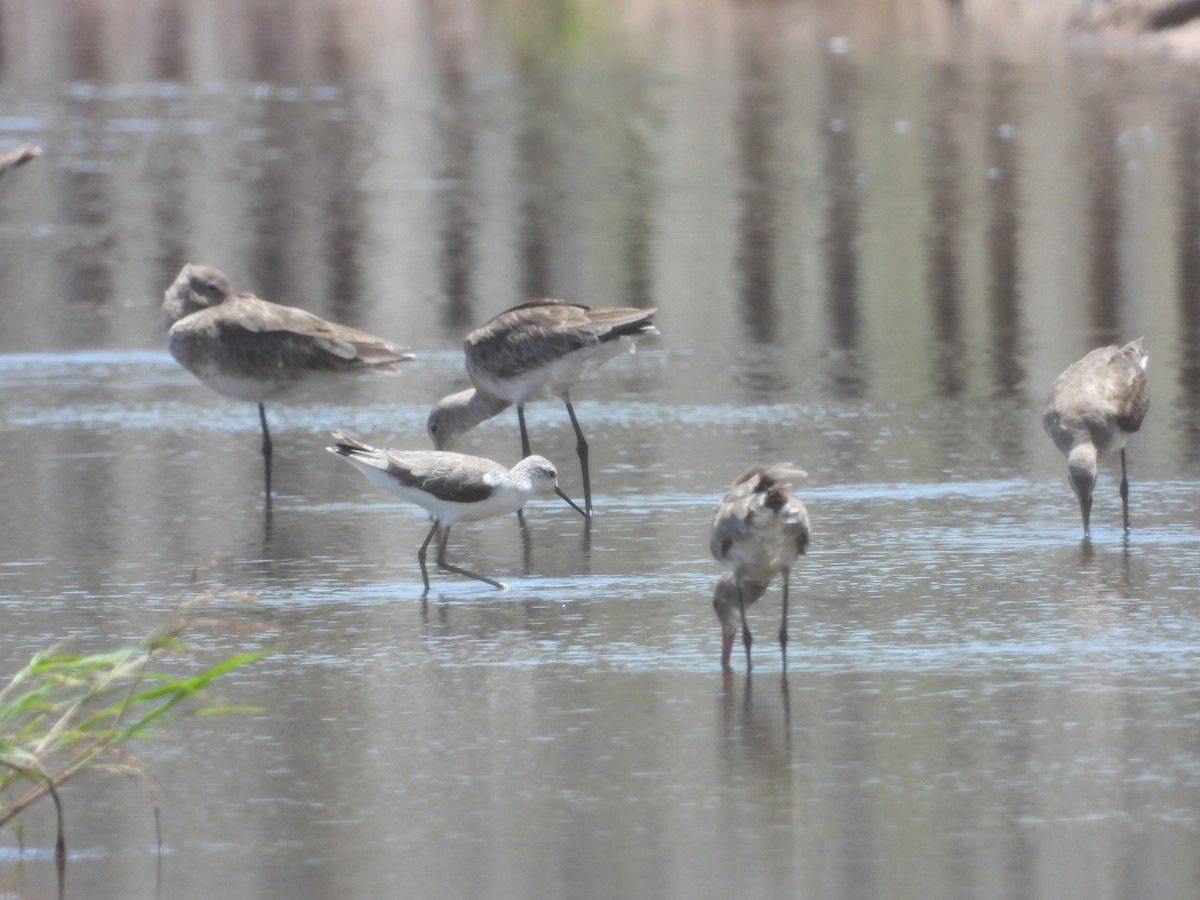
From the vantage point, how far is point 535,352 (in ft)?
36.3

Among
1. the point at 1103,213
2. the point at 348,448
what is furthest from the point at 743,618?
the point at 1103,213

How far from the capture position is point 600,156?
24.3 metres

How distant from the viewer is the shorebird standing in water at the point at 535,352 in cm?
1105

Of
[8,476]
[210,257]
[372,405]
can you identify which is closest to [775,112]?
[210,257]

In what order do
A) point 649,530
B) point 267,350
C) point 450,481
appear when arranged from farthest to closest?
point 267,350 → point 649,530 → point 450,481

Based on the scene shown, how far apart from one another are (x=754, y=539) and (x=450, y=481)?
1874 millimetres

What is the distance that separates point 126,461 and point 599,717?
4864 millimetres

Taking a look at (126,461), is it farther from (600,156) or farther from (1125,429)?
(600,156)

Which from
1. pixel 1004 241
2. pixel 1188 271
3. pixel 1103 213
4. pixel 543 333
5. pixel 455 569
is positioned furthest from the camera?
pixel 1103 213

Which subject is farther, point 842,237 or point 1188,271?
point 842,237

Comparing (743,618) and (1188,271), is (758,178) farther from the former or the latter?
(743,618)

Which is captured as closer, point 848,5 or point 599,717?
point 599,717

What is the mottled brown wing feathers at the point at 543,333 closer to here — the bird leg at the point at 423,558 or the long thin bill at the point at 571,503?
the long thin bill at the point at 571,503

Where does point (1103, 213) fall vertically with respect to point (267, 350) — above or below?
above
